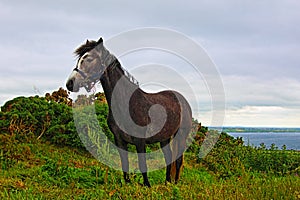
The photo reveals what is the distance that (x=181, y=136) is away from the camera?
25.8 ft

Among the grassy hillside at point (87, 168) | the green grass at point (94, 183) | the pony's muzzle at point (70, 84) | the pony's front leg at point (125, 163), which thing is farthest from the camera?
the pony's front leg at point (125, 163)

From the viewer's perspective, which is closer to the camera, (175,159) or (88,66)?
(88,66)

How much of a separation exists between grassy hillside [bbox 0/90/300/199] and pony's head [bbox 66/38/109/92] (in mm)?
1690

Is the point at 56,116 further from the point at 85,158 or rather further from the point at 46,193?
the point at 46,193

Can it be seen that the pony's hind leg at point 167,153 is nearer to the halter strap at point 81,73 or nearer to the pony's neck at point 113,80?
the pony's neck at point 113,80

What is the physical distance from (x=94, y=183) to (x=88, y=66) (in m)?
2.24

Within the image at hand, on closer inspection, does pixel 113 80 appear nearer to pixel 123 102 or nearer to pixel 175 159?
pixel 123 102

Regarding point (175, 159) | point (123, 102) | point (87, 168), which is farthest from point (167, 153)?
point (87, 168)

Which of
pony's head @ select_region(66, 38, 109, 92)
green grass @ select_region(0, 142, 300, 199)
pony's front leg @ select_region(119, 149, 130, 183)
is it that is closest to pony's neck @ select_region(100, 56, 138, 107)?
pony's head @ select_region(66, 38, 109, 92)

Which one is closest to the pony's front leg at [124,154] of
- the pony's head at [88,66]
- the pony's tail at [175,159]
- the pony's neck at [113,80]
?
the pony's neck at [113,80]

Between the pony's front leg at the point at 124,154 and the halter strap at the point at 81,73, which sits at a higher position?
the halter strap at the point at 81,73

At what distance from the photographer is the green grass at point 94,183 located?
4.72 meters

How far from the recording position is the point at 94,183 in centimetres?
670

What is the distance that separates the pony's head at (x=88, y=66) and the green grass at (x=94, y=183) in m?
1.67
